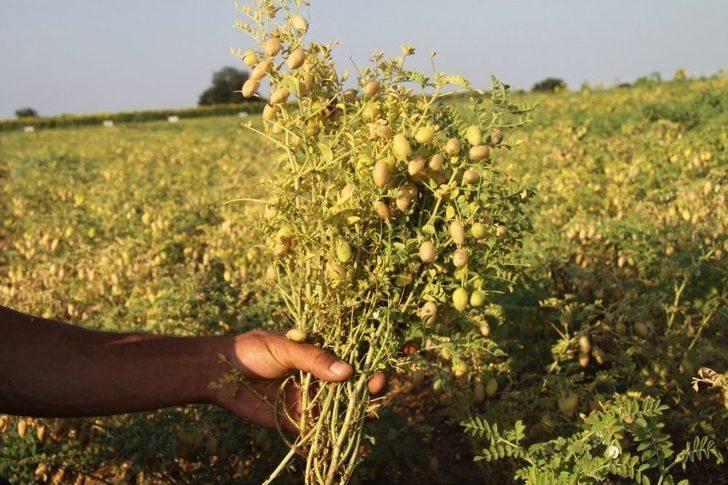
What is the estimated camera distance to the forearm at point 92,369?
230cm

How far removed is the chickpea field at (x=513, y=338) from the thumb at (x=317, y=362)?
18 cm

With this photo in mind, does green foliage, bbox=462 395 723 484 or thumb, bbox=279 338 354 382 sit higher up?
thumb, bbox=279 338 354 382

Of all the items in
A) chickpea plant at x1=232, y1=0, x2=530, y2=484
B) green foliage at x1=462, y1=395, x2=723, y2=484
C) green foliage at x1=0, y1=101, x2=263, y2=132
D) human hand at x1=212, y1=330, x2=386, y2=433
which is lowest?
green foliage at x1=0, y1=101, x2=263, y2=132

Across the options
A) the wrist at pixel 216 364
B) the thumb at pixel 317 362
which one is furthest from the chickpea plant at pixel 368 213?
the wrist at pixel 216 364

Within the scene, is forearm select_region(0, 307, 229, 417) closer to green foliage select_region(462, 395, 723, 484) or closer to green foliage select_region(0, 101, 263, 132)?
green foliage select_region(462, 395, 723, 484)

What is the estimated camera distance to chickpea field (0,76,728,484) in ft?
7.98

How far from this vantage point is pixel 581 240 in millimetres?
4961

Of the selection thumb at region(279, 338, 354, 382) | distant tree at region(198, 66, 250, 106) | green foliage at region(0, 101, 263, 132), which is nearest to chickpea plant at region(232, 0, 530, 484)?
thumb at region(279, 338, 354, 382)

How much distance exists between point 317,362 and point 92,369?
0.68 metres

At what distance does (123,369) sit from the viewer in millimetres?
2371

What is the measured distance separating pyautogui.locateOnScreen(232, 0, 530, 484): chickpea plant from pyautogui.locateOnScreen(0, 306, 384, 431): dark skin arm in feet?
0.53

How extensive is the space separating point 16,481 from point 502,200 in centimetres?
224

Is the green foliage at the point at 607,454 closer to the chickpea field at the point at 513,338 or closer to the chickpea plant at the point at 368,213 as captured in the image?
the chickpea field at the point at 513,338

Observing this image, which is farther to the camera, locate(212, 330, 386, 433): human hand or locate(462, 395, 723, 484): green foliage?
locate(212, 330, 386, 433): human hand
